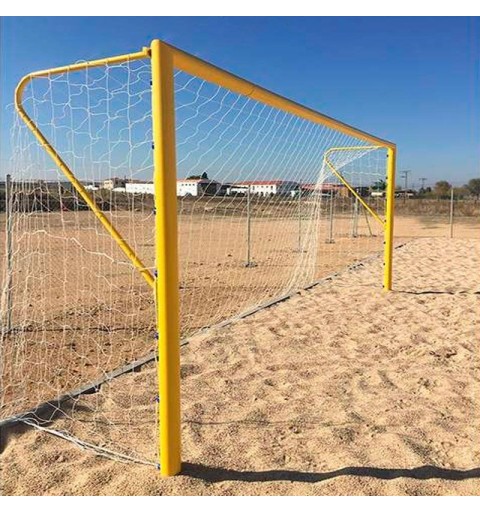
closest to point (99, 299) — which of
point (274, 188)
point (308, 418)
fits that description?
point (308, 418)

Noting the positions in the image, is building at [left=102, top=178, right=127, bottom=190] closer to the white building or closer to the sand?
the white building

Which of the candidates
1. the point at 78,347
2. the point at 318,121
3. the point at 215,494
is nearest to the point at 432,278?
the point at 318,121

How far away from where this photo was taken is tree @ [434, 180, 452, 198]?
43.0m

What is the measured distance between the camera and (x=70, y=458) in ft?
8.38

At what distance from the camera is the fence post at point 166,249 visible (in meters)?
2.18

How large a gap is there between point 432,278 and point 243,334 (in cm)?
438

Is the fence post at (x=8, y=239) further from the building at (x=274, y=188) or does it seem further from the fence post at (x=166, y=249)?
the building at (x=274, y=188)

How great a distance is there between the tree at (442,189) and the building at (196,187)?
40.1 metres

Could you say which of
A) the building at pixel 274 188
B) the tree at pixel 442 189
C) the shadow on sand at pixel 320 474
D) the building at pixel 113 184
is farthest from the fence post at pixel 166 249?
the tree at pixel 442 189

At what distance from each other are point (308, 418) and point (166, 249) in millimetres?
1465

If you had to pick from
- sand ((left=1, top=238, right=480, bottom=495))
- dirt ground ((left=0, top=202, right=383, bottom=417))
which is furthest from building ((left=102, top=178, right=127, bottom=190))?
sand ((left=1, top=238, right=480, bottom=495))

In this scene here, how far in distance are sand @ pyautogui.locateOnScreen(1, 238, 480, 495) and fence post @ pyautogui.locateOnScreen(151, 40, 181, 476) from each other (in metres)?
0.25

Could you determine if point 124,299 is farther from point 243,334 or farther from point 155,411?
point 155,411

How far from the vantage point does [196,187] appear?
5.61 m
